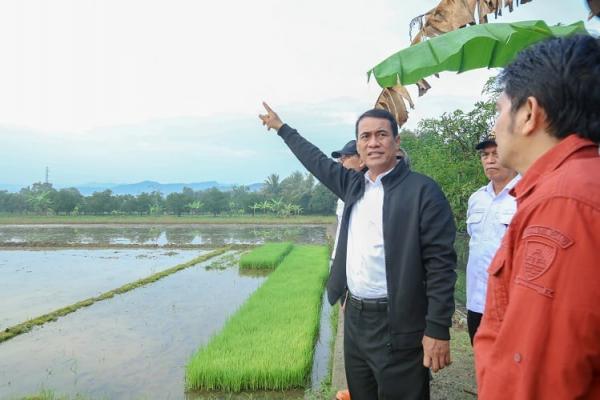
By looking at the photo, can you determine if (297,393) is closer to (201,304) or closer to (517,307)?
(517,307)

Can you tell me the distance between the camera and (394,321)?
6.02 ft

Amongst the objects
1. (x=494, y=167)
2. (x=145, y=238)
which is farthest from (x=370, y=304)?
(x=145, y=238)

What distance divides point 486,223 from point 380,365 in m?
1.32

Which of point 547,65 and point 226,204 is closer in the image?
point 547,65

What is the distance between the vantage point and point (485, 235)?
2672 mm

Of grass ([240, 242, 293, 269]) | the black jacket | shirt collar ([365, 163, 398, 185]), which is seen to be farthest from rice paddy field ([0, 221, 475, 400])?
shirt collar ([365, 163, 398, 185])

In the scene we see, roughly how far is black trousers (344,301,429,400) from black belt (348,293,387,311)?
0.02 meters

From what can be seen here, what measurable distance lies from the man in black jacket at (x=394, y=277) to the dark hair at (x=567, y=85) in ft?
3.46

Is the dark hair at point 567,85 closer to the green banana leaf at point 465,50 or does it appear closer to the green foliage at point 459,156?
the green banana leaf at point 465,50

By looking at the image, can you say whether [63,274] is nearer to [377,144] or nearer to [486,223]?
[486,223]

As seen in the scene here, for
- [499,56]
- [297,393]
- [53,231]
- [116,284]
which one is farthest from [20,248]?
[499,56]

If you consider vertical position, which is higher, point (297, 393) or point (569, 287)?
point (569, 287)

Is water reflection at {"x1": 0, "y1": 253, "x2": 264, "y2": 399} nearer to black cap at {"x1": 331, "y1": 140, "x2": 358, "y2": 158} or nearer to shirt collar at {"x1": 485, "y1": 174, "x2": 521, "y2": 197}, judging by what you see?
black cap at {"x1": 331, "y1": 140, "x2": 358, "y2": 158}

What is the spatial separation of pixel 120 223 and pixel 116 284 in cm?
2117
